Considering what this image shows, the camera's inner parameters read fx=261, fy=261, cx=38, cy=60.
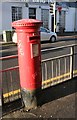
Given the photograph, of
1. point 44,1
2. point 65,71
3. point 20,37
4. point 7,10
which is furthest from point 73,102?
point 44,1

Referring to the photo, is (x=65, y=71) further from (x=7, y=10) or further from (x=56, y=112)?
(x=7, y=10)

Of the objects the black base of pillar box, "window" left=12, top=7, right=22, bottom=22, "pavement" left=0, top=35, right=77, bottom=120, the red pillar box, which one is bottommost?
"pavement" left=0, top=35, right=77, bottom=120

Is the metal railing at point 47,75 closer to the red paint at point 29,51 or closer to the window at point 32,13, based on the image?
the red paint at point 29,51

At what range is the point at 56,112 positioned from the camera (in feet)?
16.4

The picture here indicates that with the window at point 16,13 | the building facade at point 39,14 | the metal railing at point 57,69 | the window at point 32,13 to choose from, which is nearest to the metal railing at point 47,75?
the metal railing at point 57,69

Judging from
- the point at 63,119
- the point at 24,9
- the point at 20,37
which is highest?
the point at 24,9

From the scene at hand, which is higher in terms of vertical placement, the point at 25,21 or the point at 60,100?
the point at 25,21

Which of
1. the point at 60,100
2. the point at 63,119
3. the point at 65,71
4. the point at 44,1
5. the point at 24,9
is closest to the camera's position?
the point at 63,119

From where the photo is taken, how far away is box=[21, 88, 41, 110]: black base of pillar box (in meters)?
5.15

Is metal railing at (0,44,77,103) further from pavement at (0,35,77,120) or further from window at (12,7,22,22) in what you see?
window at (12,7,22,22)

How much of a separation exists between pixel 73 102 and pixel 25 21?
6.51 feet

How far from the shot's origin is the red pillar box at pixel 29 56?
15.8 ft

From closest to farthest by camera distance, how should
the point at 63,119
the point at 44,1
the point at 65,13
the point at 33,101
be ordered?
the point at 63,119, the point at 33,101, the point at 44,1, the point at 65,13

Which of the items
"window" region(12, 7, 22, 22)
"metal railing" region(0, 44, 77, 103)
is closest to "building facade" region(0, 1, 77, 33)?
"window" region(12, 7, 22, 22)
